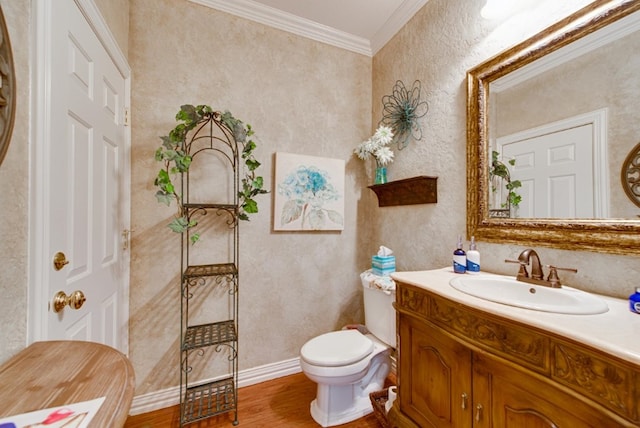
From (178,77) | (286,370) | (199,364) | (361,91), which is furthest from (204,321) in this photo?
(361,91)

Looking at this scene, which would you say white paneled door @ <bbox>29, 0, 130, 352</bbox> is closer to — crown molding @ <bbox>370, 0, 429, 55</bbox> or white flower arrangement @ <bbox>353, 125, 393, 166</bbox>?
white flower arrangement @ <bbox>353, 125, 393, 166</bbox>

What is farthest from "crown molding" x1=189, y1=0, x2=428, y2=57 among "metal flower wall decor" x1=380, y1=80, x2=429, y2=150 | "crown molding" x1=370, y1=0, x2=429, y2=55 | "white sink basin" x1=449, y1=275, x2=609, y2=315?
"white sink basin" x1=449, y1=275, x2=609, y2=315

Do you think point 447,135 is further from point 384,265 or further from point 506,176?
point 384,265

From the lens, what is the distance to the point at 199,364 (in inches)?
70.1

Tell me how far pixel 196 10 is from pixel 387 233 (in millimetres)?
2222

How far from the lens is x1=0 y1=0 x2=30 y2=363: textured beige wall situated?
0.68 metres

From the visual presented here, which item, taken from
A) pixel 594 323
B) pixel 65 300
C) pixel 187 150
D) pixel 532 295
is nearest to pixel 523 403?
pixel 594 323

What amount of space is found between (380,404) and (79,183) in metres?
1.95

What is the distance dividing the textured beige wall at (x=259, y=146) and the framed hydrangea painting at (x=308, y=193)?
0.08 m

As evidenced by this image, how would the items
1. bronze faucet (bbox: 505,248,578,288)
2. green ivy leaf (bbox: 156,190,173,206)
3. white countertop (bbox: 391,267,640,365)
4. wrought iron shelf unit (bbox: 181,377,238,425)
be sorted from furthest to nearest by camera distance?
1. wrought iron shelf unit (bbox: 181,377,238,425)
2. green ivy leaf (bbox: 156,190,173,206)
3. bronze faucet (bbox: 505,248,578,288)
4. white countertop (bbox: 391,267,640,365)

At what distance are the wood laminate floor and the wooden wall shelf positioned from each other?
1372 millimetres

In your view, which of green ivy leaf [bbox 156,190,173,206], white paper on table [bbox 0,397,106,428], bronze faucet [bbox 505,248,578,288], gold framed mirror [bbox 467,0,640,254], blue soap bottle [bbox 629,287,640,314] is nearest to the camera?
white paper on table [bbox 0,397,106,428]

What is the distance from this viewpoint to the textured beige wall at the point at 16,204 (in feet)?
2.23

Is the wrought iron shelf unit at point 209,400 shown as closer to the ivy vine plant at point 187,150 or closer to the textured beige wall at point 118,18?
the ivy vine plant at point 187,150
